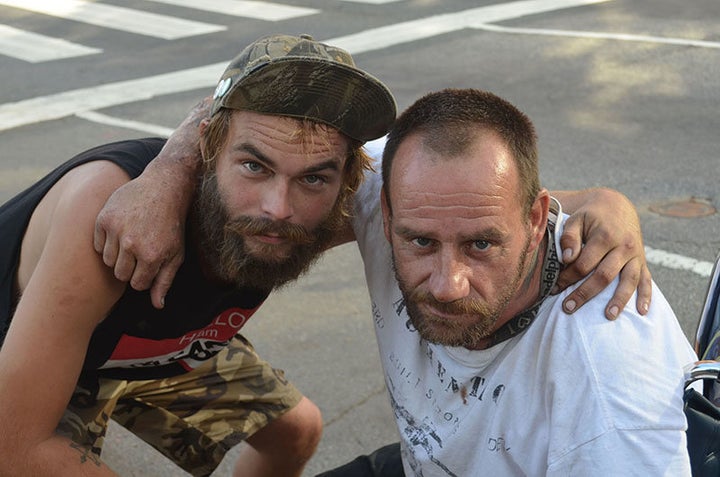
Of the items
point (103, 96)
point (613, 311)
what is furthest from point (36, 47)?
point (613, 311)

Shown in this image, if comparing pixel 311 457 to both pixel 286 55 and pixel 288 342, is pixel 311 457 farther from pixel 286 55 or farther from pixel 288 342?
pixel 286 55

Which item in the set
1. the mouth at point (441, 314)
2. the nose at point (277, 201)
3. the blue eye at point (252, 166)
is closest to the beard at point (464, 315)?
the mouth at point (441, 314)

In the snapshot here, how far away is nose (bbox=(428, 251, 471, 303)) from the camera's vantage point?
245 centimetres

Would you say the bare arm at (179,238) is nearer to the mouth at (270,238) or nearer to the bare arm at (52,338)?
the bare arm at (52,338)

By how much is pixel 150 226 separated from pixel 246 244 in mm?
263

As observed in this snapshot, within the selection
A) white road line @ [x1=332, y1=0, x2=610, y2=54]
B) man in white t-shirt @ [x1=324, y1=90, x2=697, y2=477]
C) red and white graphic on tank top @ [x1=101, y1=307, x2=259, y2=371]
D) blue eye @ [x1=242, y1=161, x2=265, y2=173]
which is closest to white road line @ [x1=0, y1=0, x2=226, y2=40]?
white road line @ [x1=332, y1=0, x2=610, y2=54]

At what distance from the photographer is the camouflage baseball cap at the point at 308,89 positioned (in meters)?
2.88

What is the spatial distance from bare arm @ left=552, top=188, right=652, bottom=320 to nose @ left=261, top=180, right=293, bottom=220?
739 millimetres

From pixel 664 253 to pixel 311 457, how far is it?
2583 millimetres

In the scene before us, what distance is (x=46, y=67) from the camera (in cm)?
1047

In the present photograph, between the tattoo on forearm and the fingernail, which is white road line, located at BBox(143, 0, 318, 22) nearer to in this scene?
the tattoo on forearm

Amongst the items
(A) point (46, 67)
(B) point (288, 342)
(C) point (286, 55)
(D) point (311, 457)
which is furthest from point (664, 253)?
(A) point (46, 67)

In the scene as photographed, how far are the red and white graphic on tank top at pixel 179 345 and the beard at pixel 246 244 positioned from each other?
20 centimetres

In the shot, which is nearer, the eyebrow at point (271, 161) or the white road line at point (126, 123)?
the eyebrow at point (271, 161)
